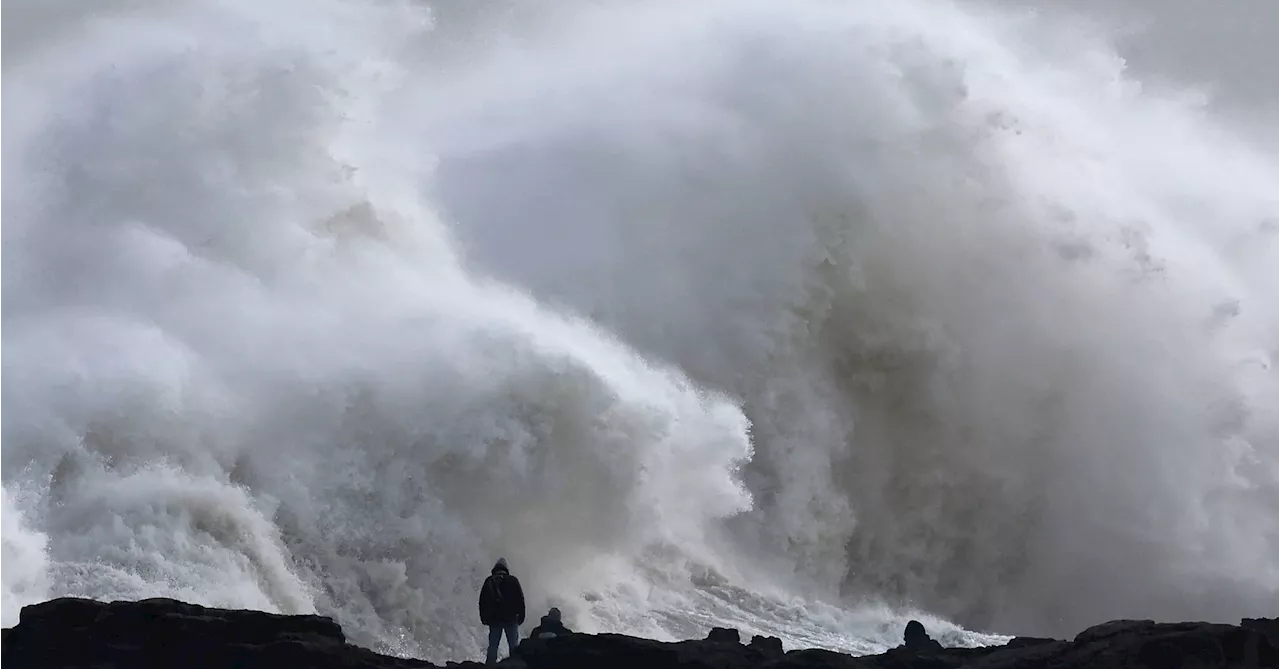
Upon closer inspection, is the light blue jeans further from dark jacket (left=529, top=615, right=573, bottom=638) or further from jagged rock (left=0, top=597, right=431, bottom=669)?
jagged rock (left=0, top=597, right=431, bottom=669)

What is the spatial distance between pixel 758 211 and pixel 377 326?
6.92m

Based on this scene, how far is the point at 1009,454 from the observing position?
2230 cm

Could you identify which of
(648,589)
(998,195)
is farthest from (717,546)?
(998,195)

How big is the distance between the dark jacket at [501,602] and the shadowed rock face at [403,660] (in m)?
1.44

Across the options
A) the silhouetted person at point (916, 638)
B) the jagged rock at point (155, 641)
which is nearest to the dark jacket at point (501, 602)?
the jagged rock at point (155, 641)

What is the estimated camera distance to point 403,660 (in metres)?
10.3

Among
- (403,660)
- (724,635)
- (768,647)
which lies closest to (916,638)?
(724,635)

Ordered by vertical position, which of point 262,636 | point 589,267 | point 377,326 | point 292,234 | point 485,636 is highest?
point 589,267

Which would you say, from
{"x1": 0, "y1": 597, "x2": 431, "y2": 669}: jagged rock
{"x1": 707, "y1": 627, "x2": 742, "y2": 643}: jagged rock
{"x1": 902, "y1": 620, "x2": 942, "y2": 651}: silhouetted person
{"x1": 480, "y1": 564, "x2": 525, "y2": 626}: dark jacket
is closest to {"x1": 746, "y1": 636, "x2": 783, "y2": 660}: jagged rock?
{"x1": 707, "y1": 627, "x2": 742, "y2": 643}: jagged rock

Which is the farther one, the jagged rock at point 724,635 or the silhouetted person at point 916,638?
the silhouetted person at point 916,638

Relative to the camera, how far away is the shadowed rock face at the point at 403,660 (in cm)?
970

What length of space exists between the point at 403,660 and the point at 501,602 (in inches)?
72.9

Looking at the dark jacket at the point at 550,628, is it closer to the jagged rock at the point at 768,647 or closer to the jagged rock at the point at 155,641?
the jagged rock at the point at 768,647

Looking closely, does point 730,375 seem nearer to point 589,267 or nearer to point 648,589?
point 589,267
